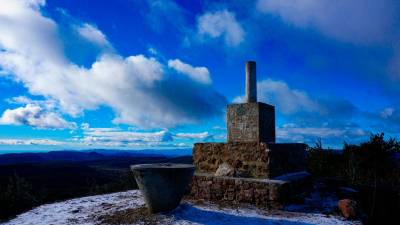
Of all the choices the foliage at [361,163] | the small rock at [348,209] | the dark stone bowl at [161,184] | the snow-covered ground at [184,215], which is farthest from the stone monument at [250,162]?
the foliage at [361,163]

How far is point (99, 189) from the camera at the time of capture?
16422 millimetres

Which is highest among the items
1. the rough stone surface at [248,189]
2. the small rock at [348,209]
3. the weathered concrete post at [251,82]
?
the weathered concrete post at [251,82]

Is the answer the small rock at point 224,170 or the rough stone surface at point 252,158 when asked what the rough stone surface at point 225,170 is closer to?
the small rock at point 224,170

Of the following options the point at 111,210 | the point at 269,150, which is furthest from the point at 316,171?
the point at 111,210

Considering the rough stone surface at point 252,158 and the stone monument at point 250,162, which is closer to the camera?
the stone monument at point 250,162

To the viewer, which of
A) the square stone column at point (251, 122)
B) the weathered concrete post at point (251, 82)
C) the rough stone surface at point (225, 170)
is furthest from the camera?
the weathered concrete post at point (251, 82)

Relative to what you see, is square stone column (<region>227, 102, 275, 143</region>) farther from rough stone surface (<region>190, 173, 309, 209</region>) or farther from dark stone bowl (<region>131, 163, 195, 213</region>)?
dark stone bowl (<region>131, 163, 195, 213</region>)

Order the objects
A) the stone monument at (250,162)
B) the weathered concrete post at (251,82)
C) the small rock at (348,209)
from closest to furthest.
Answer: the small rock at (348,209) < the stone monument at (250,162) < the weathered concrete post at (251,82)

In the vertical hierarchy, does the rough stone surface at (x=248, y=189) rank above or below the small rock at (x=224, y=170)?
below

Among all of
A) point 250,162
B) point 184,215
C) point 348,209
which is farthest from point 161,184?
point 348,209

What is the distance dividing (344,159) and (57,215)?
43.7ft

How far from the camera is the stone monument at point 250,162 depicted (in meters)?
8.81

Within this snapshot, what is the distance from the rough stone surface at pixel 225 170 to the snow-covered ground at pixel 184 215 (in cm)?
124

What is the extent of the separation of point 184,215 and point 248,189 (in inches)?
83.9
